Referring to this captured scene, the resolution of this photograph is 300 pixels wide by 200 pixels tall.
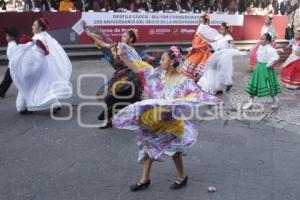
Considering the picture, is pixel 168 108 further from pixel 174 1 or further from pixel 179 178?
pixel 174 1

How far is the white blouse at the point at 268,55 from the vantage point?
27.1 ft

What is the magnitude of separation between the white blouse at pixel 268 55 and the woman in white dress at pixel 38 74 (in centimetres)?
354

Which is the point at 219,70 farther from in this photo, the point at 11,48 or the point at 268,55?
the point at 11,48

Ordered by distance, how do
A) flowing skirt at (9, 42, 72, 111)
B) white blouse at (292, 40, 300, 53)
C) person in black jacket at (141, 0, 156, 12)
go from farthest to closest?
person in black jacket at (141, 0, 156, 12) < white blouse at (292, 40, 300, 53) < flowing skirt at (9, 42, 72, 111)

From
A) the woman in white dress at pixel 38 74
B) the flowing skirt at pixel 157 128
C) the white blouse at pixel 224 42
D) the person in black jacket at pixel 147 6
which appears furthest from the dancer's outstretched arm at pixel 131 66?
the person in black jacket at pixel 147 6

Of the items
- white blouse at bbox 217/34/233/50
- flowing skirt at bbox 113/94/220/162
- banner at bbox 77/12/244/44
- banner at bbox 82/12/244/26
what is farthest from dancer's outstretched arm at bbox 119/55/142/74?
banner at bbox 82/12/244/26

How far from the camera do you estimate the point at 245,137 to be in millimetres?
6938

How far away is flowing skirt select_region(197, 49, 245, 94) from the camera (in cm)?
894

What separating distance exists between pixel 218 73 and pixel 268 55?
44.1 inches

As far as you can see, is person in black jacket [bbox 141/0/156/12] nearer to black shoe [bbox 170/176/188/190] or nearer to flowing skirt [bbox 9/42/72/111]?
flowing skirt [bbox 9/42/72/111]

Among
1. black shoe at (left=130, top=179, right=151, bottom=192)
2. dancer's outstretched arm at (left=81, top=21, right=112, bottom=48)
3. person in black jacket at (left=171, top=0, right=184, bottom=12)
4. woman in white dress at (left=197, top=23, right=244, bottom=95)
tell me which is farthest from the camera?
person in black jacket at (left=171, top=0, right=184, bottom=12)

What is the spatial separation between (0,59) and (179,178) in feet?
29.5

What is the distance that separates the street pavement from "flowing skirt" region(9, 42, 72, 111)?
27 centimetres

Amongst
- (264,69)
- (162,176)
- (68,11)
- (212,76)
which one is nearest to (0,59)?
(68,11)
